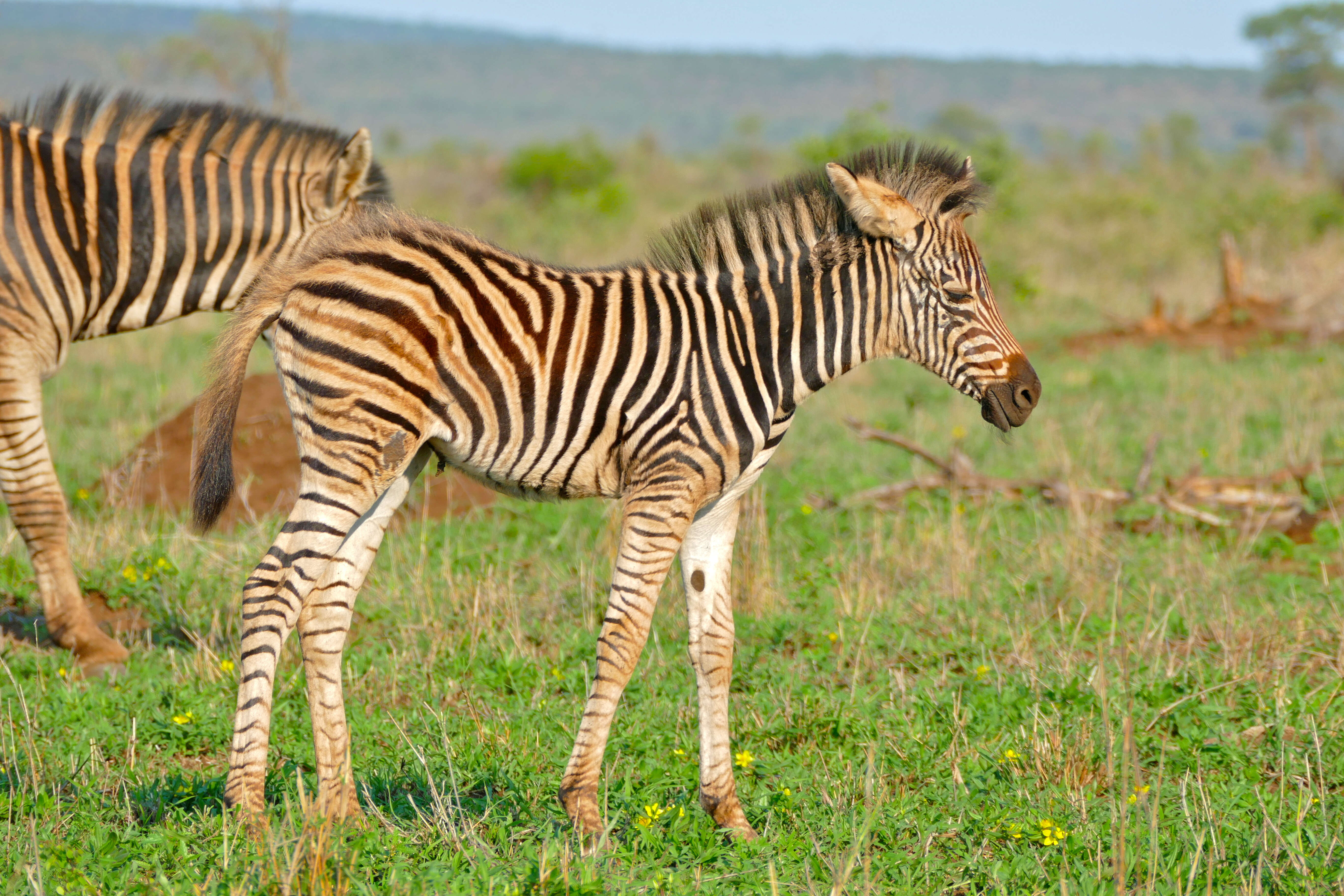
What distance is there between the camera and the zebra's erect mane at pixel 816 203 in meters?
4.52

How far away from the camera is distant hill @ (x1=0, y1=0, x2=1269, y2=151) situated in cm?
10769

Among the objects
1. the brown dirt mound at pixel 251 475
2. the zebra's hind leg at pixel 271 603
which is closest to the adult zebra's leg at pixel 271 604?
the zebra's hind leg at pixel 271 603

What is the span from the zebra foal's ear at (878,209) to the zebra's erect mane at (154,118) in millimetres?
3089

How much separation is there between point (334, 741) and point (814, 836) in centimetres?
183

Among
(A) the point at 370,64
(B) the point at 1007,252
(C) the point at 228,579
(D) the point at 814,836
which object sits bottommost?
(D) the point at 814,836

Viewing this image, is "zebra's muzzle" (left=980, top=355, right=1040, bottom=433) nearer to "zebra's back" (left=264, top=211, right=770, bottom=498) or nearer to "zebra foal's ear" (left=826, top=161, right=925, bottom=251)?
"zebra foal's ear" (left=826, top=161, right=925, bottom=251)

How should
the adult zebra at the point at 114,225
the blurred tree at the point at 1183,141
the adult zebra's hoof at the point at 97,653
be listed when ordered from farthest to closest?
the blurred tree at the point at 1183,141 → the adult zebra at the point at 114,225 → the adult zebra's hoof at the point at 97,653

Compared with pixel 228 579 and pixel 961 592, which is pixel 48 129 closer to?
pixel 228 579

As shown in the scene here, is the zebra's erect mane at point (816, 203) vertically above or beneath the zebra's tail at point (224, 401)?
above

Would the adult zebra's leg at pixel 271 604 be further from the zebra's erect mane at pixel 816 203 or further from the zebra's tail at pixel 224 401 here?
the zebra's erect mane at pixel 816 203

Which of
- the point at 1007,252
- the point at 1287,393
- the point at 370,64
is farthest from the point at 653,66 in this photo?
the point at 1287,393

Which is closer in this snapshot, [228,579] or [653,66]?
[228,579]

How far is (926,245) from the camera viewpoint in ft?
14.6

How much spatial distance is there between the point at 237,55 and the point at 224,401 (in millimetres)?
37946
